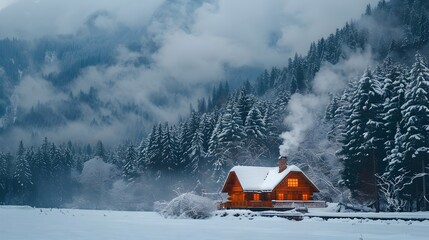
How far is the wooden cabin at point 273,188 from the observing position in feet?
204

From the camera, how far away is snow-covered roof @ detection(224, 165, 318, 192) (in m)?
63.2

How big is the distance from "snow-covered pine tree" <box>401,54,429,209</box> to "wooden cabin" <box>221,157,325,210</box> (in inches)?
586

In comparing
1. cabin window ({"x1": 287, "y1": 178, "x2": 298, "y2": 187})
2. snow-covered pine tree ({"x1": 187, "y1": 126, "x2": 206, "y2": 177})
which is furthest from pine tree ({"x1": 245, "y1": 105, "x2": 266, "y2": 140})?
cabin window ({"x1": 287, "y1": 178, "x2": 298, "y2": 187})

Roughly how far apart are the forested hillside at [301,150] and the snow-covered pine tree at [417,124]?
0.10 meters

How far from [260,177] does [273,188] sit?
4.02 meters

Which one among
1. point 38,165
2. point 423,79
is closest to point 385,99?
point 423,79

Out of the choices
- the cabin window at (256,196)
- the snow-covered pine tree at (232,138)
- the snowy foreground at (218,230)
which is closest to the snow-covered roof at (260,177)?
the cabin window at (256,196)

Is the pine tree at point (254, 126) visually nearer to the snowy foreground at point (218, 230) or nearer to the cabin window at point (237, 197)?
the cabin window at point (237, 197)

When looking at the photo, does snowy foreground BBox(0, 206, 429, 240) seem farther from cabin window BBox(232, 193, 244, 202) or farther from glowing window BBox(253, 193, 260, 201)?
cabin window BBox(232, 193, 244, 202)

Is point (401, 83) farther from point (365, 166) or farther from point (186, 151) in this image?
point (186, 151)

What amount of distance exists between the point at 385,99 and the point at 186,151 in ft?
150

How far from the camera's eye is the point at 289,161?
244ft

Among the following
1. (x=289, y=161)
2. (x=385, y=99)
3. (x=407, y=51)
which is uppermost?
(x=407, y=51)

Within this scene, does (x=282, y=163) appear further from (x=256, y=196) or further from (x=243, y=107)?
(x=243, y=107)
